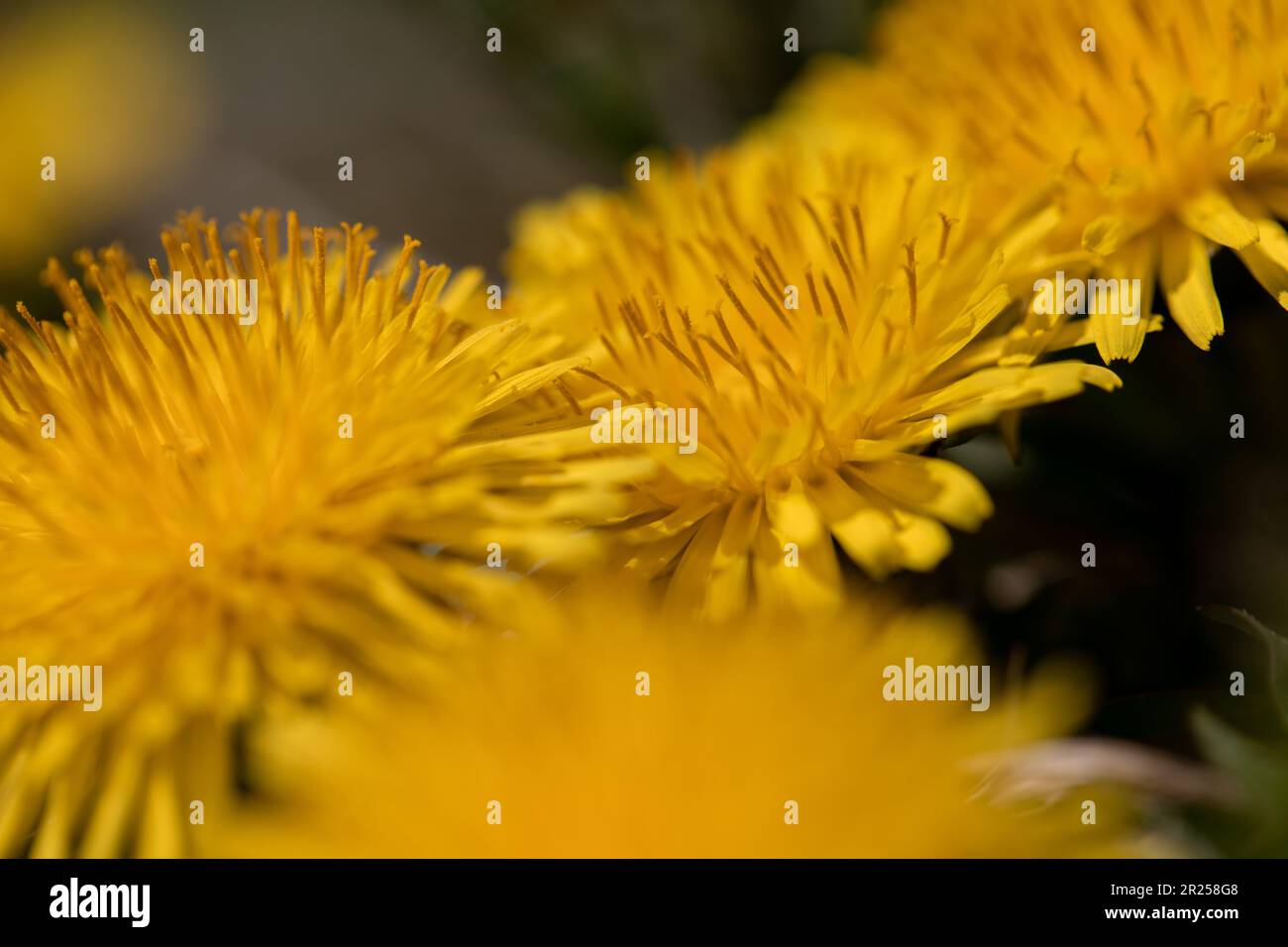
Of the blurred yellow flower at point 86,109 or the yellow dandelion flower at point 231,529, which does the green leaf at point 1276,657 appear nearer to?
the yellow dandelion flower at point 231,529

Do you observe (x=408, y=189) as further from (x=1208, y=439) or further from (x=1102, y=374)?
(x=1102, y=374)

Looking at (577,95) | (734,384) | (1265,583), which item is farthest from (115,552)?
(577,95)

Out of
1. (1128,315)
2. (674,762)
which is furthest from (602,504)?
(1128,315)

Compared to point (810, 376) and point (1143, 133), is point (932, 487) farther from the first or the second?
point (1143, 133)

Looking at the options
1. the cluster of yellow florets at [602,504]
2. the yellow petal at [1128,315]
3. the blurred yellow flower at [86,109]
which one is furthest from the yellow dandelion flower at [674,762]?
the blurred yellow flower at [86,109]

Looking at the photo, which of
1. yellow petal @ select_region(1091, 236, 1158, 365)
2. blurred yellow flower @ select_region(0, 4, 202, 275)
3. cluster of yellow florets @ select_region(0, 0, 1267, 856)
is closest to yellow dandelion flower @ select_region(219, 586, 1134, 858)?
cluster of yellow florets @ select_region(0, 0, 1267, 856)

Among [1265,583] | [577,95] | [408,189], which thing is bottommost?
[1265,583]
